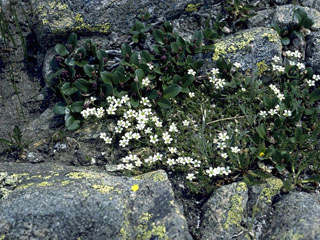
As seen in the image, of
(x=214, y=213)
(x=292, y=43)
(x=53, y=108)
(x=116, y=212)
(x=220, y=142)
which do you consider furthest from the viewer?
(x=292, y=43)

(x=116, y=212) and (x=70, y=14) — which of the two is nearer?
(x=116, y=212)

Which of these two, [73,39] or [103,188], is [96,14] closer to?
[73,39]

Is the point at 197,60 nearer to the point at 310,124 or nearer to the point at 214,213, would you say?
the point at 310,124

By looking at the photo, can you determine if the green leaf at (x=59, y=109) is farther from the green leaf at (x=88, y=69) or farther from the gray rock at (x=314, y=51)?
the gray rock at (x=314, y=51)

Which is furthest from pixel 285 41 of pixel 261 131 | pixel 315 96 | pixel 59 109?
pixel 59 109

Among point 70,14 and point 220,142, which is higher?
point 70,14

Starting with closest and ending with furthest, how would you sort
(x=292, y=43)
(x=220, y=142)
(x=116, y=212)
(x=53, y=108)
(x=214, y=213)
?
(x=116, y=212)
(x=214, y=213)
(x=220, y=142)
(x=53, y=108)
(x=292, y=43)

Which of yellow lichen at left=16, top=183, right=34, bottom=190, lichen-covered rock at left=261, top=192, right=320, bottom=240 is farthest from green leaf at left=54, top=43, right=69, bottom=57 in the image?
lichen-covered rock at left=261, top=192, right=320, bottom=240

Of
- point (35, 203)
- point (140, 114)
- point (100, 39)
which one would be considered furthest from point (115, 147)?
point (100, 39)
